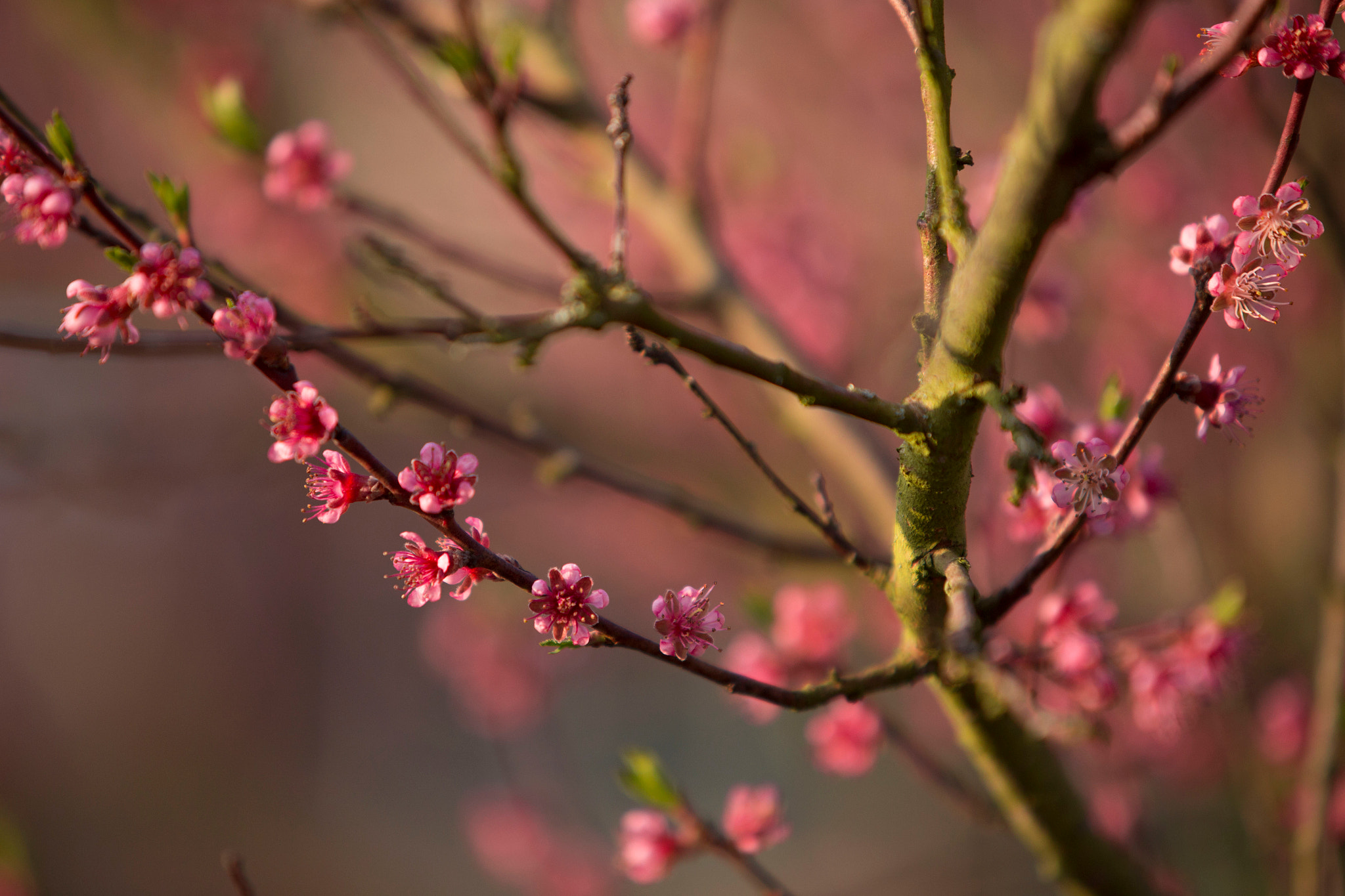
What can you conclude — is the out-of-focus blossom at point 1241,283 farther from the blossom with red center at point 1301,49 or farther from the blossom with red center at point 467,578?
the blossom with red center at point 467,578

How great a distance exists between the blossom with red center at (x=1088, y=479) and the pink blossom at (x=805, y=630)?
88 centimetres

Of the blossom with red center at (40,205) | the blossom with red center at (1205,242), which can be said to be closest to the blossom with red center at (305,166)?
the blossom with red center at (40,205)

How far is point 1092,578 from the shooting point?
9.39ft

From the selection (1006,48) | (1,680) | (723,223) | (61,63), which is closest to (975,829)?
(723,223)

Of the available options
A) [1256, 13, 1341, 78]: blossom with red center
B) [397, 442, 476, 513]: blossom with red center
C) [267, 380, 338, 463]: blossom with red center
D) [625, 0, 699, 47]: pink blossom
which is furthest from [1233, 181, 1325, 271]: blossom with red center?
[625, 0, 699, 47]: pink blossom

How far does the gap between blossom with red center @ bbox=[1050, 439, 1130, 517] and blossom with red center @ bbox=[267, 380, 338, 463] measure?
821 mm

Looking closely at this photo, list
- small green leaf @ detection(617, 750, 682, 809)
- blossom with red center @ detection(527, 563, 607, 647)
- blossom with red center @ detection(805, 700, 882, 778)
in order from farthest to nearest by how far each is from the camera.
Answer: blossom with red center @ detection(805, 700, 882, 778) < small green leaf @ detection(617, 750, 682, 809) < blossom with red center @ detection(527, 563, 607, 647)

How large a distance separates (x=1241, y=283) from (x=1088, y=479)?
0.31m

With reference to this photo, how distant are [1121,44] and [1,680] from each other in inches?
387

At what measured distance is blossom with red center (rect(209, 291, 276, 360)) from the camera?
0.83m

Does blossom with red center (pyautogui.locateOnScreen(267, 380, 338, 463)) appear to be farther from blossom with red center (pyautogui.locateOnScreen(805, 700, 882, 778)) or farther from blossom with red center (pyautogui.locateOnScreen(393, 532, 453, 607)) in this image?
blossom with red center (pyautogui.locateOnScreen(805, 700, 882, 778))

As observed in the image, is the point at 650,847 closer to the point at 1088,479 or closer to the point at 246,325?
the point at 1088,479

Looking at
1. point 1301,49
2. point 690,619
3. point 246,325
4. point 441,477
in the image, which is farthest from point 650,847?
point 1301,49

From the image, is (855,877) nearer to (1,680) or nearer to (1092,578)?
(1092,578)
